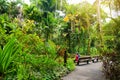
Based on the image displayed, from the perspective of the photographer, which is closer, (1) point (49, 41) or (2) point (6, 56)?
(2) point (6, 56)

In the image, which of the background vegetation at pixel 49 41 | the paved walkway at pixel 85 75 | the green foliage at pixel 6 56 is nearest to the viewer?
the green foliage at pixel 6 56

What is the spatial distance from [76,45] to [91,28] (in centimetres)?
381

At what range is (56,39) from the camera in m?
23.5

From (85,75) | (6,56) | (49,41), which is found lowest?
(85,75)

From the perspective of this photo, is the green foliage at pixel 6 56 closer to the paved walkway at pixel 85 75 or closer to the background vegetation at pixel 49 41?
the background vegetation at pixel 49 41

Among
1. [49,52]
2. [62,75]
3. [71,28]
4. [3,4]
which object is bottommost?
[62,75]

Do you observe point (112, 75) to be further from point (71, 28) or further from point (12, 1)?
point (71, 28)

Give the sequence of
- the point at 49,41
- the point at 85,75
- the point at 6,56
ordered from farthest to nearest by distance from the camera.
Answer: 1. the point at 49,41
2. the point at 85,75
3. the point at 6,56

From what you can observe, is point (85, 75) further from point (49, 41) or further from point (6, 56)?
point (49, 41)

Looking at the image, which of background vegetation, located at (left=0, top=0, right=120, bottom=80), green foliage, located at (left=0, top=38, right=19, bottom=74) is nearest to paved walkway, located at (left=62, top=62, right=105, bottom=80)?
background vegetation, located at (left=0, top=0, right=120, bottom=80)

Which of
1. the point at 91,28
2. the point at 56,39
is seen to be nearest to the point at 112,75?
the point at 56,39

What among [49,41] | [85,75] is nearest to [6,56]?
[85,75]

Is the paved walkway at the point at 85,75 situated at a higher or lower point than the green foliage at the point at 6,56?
lower

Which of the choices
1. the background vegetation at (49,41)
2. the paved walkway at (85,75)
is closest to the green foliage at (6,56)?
the background vegetation at (49,41)
